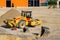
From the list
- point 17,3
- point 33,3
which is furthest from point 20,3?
point 33,3

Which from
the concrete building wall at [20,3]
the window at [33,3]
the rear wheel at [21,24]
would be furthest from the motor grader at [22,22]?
the window at [33,3]

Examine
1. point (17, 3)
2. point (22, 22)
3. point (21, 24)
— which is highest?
point (17, 3)

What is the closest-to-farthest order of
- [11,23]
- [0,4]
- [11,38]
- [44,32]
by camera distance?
[11,38] < [44,32] < [11,23] < [0,4]

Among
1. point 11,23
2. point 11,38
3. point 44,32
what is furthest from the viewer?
point 11,23

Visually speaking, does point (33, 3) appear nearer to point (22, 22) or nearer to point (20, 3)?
point (20, 3)

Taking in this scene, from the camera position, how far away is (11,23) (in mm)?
28562

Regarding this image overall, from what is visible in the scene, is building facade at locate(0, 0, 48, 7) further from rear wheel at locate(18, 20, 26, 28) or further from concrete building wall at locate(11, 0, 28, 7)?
rear wheel at locate(18, 20, 26, 28)

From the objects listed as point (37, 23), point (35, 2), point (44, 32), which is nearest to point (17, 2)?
point (35, 2)

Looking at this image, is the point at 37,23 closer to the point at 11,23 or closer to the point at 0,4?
the point at 11,23

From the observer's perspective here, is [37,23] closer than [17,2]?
Yes

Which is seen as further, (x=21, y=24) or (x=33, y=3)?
(x=33, y=3)

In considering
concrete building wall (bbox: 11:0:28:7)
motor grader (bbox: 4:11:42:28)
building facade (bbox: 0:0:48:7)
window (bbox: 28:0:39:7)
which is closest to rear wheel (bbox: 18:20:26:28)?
motor grader (bbox: 4:11:42:28)

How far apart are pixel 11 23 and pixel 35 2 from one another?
44.7 m

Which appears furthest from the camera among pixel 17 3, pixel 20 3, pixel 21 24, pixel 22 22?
pixel 20 3
